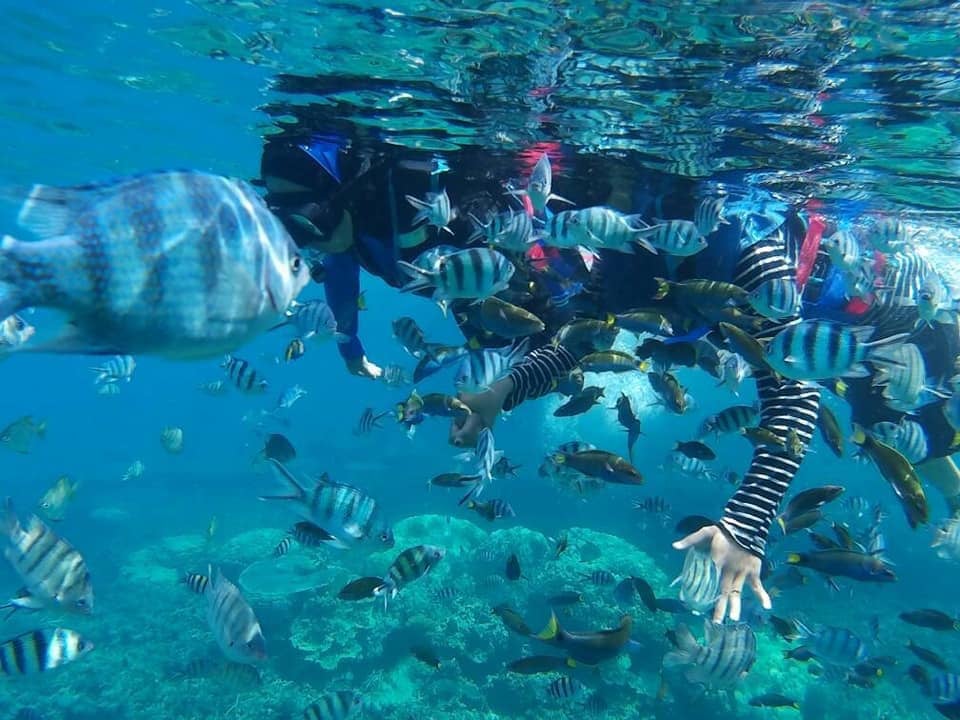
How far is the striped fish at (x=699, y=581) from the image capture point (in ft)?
13.7

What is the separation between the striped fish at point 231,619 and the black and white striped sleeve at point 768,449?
13.9 feet

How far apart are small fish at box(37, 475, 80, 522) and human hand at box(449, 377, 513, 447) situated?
692 centimetres

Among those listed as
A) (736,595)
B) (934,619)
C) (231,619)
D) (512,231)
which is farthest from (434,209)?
(934,619)

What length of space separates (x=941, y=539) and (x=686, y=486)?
17.2 metres

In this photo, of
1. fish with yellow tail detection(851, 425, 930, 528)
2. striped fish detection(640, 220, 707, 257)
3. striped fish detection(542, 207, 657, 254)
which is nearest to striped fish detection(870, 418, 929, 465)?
fish with yellow tail detection(851, 425, 930, 528)

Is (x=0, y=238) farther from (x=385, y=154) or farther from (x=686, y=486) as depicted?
(x=686, y=486)

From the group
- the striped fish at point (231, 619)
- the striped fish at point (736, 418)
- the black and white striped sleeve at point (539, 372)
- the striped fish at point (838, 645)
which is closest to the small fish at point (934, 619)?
the striped fish at point (838, 645)

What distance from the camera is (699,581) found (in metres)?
4.21

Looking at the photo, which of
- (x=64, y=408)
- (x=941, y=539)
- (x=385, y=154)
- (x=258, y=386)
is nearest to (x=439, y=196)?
(x=258, y=386)

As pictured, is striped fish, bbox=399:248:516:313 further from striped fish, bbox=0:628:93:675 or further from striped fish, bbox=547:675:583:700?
striped fish, bbox=547:675:583:700

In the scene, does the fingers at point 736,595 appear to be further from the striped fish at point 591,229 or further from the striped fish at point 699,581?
the striped fish at point 591,229

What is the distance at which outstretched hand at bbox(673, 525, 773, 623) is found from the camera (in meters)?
4.09

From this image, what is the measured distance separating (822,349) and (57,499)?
32.7ft

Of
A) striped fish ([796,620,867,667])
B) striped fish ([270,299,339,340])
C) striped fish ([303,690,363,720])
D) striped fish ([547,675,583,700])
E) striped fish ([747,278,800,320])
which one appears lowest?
striped fish ([547,675,583,700])
